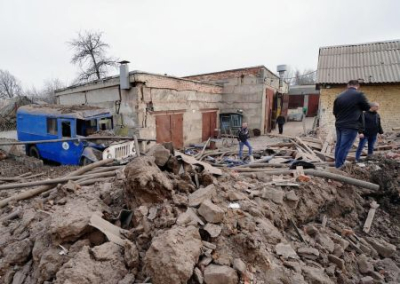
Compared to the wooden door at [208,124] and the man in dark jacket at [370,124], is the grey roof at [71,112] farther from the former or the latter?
the man in dark jacket at [370,124]

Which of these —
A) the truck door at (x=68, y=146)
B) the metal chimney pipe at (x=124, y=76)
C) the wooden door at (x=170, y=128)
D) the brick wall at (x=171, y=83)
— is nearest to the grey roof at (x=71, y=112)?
the truck door at (x=68, y=146)

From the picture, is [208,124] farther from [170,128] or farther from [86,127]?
[86,127]

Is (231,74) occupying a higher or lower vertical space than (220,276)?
higher

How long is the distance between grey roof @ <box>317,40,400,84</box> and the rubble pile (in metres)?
11.0

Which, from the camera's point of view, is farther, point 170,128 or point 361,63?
point 361,63

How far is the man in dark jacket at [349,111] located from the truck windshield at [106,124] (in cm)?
832

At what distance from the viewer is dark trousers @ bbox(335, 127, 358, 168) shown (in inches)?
188

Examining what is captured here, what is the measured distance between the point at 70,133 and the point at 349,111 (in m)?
9.07

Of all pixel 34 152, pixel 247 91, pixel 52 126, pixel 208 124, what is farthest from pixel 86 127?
pixel 247 91

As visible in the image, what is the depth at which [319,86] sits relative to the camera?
12781 mm

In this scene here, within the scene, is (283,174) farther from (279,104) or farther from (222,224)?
(279,104)

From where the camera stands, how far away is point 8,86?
4375cm

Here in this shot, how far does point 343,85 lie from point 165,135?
10.6 meters

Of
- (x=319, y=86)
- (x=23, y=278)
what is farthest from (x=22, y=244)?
(x=319, y=86)
